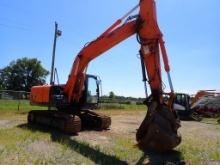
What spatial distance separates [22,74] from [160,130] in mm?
75650

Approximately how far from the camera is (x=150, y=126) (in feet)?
31.0

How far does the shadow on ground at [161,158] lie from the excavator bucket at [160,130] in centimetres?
17

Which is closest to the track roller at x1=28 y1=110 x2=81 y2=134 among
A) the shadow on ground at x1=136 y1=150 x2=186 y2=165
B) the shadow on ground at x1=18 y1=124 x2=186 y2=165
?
the shadow on ground at x1=18 y1=124 x2=186 y2=165

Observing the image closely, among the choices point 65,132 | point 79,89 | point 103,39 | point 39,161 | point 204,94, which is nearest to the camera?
point 39,161

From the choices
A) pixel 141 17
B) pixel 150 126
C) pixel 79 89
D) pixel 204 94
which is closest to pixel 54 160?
pixel 150 126

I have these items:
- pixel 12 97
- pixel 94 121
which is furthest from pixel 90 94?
pixel 12 97

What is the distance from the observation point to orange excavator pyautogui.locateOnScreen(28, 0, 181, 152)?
9.45m

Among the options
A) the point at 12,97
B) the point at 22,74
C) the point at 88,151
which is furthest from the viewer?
the point at 22,74

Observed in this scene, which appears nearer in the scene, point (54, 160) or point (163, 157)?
point (54, 160)

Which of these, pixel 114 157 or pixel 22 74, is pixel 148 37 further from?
Answer: pixel 22 74

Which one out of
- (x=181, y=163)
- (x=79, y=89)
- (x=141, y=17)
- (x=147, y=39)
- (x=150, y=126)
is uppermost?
(x=141, y=17)

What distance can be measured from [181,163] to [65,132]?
518 centimetres

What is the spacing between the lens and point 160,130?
30.1 ft

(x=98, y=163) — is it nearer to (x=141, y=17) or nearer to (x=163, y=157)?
(x=163, y=157)
